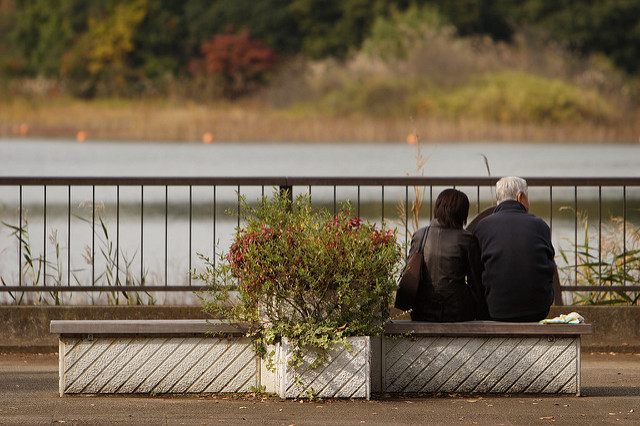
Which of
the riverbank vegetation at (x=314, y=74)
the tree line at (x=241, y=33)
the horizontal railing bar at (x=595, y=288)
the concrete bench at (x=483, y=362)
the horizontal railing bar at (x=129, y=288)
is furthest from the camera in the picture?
the tree line at (x=241, y=33)

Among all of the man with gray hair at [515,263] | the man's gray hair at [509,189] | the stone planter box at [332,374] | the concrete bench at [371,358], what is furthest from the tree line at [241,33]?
the stone planter box at [332,374]

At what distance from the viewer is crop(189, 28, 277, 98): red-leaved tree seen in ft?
190

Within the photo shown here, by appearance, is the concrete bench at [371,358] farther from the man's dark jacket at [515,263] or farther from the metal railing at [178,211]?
the metal railing at [178,211]

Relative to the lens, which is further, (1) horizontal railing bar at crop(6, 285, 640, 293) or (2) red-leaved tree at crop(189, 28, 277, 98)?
(2) red-leaved tree at crop(189, 28, 277, 98)

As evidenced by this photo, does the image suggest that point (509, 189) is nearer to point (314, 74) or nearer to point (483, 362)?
point (483, 362)

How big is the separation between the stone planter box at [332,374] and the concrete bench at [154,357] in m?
0.32

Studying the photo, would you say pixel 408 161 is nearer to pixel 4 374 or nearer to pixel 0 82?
pixel 4 374

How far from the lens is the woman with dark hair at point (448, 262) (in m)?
6.94

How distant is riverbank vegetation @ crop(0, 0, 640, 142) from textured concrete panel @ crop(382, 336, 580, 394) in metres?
38.2

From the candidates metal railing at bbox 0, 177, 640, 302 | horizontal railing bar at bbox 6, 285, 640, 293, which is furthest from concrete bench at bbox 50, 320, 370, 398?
horizontal railing bar at bbox 6, 285, 640, 293

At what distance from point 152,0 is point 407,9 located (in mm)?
13310

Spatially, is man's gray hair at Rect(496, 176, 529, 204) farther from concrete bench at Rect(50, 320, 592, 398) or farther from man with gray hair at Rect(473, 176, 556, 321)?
concrete bench at Rect(50, 320, 592, 398)

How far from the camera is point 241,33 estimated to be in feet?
192

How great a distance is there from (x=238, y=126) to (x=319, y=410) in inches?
1727
